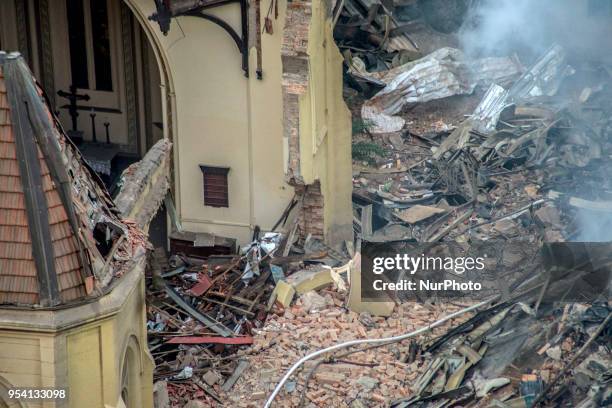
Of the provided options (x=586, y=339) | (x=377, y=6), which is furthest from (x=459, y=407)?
(x=377, y=6)

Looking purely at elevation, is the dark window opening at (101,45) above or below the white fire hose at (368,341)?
above

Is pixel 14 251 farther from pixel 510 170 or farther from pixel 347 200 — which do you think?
pixel 510 170

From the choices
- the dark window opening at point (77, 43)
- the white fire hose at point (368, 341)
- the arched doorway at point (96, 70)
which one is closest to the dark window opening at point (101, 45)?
the arched doorway at point (96, 70)

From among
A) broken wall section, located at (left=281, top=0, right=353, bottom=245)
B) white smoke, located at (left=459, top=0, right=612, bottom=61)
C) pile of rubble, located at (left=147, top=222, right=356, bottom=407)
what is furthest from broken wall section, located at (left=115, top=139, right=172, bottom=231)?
white smoke, located at (left=459, top=0, right=612, bottom=61)

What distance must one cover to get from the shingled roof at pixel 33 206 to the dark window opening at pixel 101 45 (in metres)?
12.7

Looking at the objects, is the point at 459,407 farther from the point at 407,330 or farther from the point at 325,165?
the point at 325,165

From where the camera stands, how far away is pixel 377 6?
30750mm

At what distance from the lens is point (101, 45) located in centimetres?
2667

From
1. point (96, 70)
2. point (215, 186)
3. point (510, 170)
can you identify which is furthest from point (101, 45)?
point (510, 170)

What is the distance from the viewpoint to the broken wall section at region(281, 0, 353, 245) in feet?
71.6

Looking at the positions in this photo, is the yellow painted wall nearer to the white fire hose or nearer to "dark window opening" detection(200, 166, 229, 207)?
"dark window opening" detection(200, 166, 229, 207)

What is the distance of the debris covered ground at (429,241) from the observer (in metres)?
18.8

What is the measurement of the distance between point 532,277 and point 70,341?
8310mm

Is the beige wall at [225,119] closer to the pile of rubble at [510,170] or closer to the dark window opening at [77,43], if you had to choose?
the pile of rubble at [510,170]
